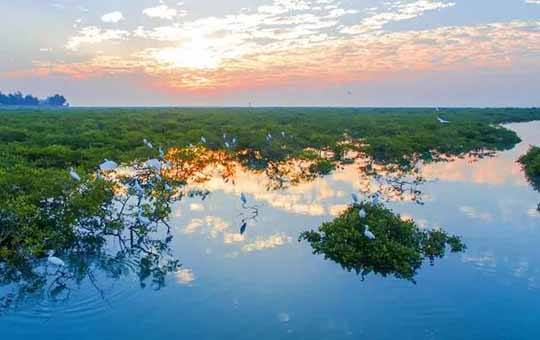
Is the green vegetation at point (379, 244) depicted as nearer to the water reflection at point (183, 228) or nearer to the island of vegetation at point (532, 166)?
the water reflection at point (183, 228)

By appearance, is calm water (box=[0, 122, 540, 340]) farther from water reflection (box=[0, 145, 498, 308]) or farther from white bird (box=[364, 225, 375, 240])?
white bird (box=[364, 225, 375, 240])

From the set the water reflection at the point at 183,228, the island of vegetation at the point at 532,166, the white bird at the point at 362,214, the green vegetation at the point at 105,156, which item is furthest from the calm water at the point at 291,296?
the island of vegetation at the point at 532,166

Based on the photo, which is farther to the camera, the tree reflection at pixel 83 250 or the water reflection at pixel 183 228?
the water reflection at pixel 183 228

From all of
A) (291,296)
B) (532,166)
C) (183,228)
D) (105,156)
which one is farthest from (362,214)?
(532,166)

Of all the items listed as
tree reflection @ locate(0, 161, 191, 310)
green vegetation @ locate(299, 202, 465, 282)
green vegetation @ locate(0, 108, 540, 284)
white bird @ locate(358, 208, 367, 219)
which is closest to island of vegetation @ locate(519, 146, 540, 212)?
green vegetation @ locate(0, 108, 540, 284)

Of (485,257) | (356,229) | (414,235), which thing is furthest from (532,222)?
(356,229)

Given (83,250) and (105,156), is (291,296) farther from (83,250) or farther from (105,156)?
(105,156)

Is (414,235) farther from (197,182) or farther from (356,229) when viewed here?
(197,182)
